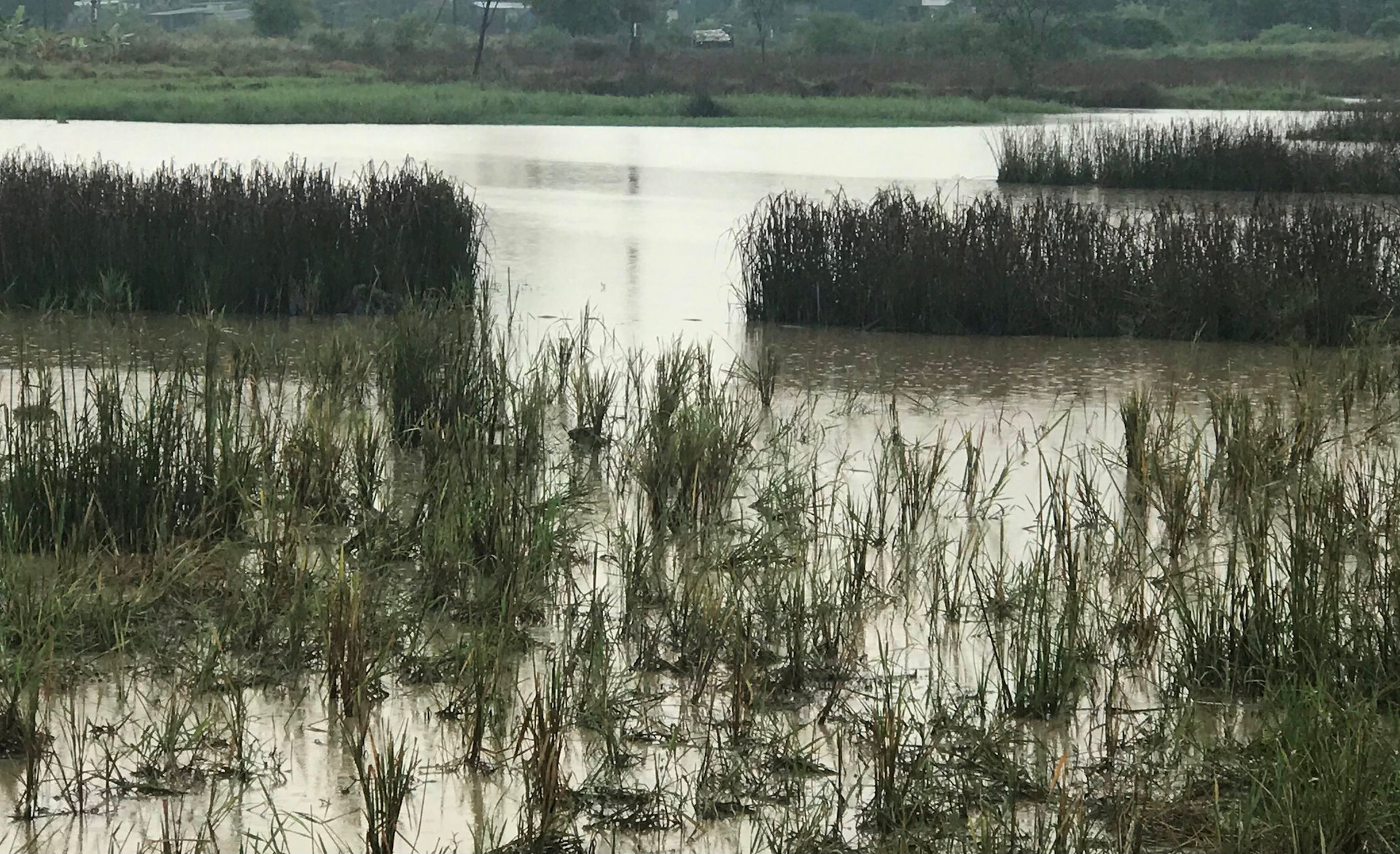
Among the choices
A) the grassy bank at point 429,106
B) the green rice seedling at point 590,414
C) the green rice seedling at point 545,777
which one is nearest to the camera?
the green rice seedling at point 545,777

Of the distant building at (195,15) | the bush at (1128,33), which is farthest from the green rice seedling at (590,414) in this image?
the distant building at (195,15)

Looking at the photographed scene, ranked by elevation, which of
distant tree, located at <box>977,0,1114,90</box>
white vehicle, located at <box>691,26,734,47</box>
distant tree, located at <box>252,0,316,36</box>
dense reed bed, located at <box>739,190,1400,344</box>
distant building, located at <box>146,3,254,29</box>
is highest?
distant building, located at <box>146,3,254,29</box>

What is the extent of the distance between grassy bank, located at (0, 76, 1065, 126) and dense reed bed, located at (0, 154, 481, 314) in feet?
62.9

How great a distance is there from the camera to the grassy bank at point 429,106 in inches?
1129

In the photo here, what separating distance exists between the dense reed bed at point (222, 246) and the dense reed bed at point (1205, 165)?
959 cm

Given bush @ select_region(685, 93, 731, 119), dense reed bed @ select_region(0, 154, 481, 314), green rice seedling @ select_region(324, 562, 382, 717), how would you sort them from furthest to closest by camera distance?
bush @ select_region(685, 93, 731, 119), dense reed bed @ select_region(0, 154, 481, 314), green rice seedling @ select_region(324, 562, 382, 717)

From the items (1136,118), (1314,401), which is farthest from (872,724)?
(1136,118)

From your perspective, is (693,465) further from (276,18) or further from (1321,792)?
(276,18)

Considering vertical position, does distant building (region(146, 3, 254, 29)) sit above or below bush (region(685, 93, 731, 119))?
above

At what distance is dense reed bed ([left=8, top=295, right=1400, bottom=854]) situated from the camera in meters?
3.02

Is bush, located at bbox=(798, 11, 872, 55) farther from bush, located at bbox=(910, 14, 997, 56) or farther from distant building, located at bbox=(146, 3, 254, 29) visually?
distant building, located at bbox=(146, 3, 254, 29)

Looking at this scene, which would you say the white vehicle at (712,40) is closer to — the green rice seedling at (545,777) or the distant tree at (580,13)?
the distant tree at (580,13)

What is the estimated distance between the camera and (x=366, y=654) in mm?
3807

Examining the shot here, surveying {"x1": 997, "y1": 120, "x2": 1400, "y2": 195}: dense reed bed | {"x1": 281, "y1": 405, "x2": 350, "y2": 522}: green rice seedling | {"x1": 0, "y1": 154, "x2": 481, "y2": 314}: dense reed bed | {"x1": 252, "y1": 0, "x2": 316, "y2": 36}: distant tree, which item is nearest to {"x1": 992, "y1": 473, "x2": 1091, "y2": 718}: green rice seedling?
{"x1": 281, "y1": 405, "x2": 350, "y2": 522}: green rice seedling
